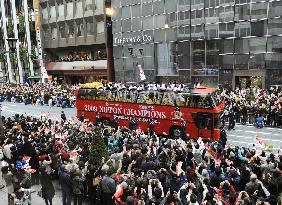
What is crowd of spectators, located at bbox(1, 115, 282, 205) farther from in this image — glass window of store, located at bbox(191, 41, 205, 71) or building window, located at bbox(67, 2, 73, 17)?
building window, located at bbox(67, 2, 73, 17)

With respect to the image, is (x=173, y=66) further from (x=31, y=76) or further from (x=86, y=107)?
(x=31, y=76)

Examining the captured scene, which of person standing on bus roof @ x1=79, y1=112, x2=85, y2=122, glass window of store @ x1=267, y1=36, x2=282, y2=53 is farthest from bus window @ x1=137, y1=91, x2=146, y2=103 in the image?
glass window of store @ x1=267, y1=36, x2=282, y2=53

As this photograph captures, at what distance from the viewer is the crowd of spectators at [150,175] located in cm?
970

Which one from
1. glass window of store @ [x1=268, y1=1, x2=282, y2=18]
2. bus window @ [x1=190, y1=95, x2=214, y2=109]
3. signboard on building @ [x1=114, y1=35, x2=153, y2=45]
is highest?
glass window of store @ [x1=268, y1=1, x2=282, y2=18]

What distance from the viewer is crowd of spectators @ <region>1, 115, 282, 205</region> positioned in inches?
382

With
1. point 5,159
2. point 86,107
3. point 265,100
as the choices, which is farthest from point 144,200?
point 265,100

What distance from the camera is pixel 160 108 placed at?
21656 millimetres

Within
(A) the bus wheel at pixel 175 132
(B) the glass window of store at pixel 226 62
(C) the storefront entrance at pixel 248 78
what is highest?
(B) the glass window of store at pixel 226 62

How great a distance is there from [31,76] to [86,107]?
34396mm

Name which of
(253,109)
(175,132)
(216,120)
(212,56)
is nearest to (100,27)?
(212,56)

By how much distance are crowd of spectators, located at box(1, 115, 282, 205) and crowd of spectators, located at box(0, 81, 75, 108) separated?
829 inches

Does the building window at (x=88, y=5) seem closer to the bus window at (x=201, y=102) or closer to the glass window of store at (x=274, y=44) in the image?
the glass window of store at (x=274, y=44)

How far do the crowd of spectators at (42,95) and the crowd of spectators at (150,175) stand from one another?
2104 cm

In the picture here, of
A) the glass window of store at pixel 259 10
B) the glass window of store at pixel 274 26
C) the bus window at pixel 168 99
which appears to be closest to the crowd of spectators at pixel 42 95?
the bus window at pixel 168 99
